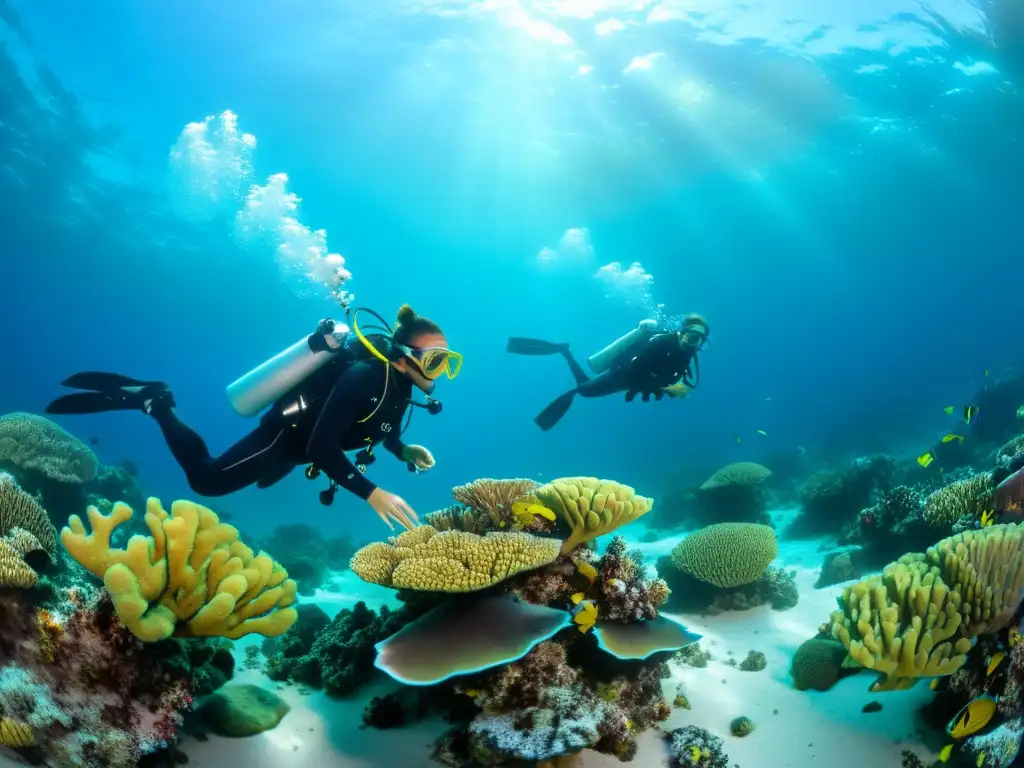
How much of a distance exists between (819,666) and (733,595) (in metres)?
2.34

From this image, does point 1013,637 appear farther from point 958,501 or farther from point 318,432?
point 318,432

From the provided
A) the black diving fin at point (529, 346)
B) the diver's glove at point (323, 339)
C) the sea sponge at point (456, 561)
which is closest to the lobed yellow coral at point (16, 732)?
the sea sponge at point (456, 561)

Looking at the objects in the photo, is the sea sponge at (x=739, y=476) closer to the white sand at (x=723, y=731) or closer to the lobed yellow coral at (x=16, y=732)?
the white sand at (x=723, y=731)

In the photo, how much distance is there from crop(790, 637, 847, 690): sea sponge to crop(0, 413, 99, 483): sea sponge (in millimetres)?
12198

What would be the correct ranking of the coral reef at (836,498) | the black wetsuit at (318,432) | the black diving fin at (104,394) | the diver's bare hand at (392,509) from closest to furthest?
the diver's bare hand at (392,509) → the black wetsuit at (318,432) → the black diving fin at (104,394) → the coral reef at (836,498)

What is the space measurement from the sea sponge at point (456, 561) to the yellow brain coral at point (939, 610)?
2.22m

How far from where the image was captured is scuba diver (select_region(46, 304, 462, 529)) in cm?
446

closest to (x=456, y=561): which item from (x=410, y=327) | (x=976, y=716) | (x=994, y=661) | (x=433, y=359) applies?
(x=433, y=359)

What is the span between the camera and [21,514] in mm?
4809

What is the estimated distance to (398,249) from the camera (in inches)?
1934

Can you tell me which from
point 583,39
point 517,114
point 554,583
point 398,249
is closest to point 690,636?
point 554,583

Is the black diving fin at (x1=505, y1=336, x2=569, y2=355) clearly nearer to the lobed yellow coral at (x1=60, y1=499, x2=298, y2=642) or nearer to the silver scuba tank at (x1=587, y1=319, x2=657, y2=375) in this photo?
the silver scuba tank at (x1=587, y1=319, x2=657, y2=375)

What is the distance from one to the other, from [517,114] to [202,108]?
61.4ft

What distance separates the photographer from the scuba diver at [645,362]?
9445 mm
